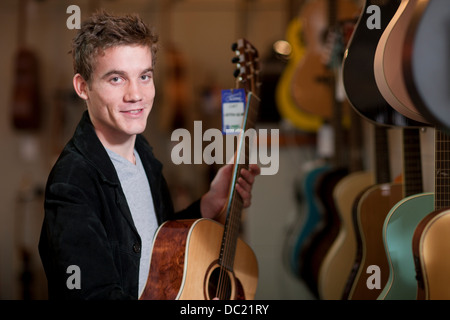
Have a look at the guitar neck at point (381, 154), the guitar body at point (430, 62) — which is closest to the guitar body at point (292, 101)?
the guitar neck at point (381, 154)

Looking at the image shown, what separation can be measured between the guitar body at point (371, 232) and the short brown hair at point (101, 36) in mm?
707

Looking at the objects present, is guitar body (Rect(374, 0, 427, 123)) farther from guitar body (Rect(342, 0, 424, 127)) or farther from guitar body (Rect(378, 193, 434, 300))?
guitar body (Rect(378, 193, 434, 300))

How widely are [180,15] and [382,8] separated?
3.94 metres

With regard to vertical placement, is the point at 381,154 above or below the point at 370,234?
above

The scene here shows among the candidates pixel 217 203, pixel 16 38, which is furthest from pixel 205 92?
pixel 217 203

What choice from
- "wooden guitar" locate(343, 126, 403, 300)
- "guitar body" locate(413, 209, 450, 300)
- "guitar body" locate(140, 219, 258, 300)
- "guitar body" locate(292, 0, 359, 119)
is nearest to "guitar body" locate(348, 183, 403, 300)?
"wooden guitar" locate(343, 126, 403, 300)

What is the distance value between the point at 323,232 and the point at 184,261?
58.9 inches

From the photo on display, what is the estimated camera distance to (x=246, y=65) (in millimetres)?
1218

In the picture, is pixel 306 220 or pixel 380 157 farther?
pixel 306 220

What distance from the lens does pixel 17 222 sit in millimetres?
3764

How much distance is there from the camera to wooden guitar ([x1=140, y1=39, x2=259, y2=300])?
41.9 inches

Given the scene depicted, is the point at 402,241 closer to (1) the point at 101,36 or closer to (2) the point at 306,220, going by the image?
(1) the point at 101,36

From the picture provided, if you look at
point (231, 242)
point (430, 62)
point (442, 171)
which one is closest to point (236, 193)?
point (231, 242)
